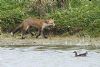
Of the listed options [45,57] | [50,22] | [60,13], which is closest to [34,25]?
[50,22]

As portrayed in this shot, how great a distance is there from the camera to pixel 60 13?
57.9 ft

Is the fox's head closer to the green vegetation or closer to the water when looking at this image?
the green vegetation

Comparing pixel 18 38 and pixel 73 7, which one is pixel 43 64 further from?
pixel 73 7

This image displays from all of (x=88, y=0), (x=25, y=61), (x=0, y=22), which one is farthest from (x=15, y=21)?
(x=25, y=61)

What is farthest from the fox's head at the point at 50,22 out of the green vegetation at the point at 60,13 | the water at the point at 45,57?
the water at the point at 45,57

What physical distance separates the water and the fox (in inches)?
50.0

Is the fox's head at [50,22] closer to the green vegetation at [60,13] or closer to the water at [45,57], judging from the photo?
the green vegetation at [60,13]

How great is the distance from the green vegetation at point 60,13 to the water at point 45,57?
1.28 metres

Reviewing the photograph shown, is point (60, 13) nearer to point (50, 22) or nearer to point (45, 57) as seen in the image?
point (50, 22)

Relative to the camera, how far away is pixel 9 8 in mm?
18125

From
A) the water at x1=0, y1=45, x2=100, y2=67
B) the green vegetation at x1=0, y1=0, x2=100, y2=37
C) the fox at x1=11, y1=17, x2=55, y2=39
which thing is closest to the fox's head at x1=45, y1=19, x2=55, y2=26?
the fox at x1=11, y1=17, x2=55, y2=39

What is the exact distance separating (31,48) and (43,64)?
7.99 ft

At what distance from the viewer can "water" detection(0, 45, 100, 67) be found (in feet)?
43.7

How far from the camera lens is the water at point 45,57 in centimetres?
1333
